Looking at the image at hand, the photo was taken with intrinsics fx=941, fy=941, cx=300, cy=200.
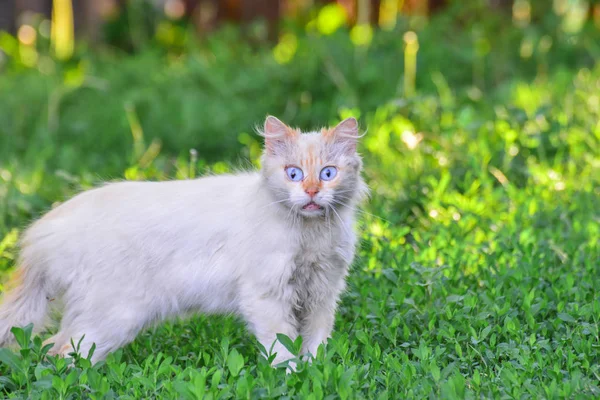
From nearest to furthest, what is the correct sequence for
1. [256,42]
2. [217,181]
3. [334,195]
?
1. [334,195]
2. [217,181]
3. [256,42]

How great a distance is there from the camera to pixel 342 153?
3.93 metres

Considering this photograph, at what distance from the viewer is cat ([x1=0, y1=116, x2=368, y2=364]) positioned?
3863 mm

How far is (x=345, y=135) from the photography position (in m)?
3.94

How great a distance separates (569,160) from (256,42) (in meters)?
5.19

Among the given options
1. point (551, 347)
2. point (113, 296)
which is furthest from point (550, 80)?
point (113, 296)

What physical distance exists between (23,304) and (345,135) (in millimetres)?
1601

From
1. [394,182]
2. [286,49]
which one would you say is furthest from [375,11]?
[394,182]

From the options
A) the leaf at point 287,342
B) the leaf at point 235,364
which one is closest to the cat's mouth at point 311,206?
the leaf at point 287,342

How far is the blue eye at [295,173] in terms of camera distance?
12.5 feet

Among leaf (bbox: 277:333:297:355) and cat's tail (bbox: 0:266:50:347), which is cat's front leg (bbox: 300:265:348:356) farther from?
cat's tail (bbox: 0:266:50:347)

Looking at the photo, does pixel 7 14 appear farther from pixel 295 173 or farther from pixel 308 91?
pixel 295 173

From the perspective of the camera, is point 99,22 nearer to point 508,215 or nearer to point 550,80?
point 550,80

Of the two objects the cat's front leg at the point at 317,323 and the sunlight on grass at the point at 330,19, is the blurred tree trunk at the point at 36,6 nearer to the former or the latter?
the sunlight on grass at the point at 330,19

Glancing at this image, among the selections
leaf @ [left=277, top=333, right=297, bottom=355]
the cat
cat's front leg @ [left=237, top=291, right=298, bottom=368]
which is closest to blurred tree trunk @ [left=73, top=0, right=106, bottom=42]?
the cat
